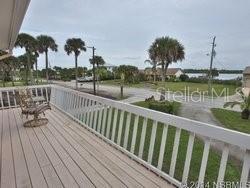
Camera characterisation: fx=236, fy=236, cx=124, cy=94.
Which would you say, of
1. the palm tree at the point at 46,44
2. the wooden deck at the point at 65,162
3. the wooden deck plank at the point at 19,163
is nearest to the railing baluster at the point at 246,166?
the wooden deck at the point at 65,162

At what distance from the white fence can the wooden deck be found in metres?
0.15

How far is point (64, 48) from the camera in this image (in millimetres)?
36469

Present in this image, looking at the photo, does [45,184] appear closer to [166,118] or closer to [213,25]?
[166,118]

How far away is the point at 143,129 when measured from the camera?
111 inches

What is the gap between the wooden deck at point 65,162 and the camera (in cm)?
252

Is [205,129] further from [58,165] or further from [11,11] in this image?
[11,11]

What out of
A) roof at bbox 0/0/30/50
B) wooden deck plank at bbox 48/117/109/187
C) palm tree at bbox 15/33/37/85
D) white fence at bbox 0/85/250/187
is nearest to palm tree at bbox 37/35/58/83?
palm tree at bbox 15/33/37/85

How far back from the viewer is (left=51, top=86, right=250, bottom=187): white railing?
5.95ft

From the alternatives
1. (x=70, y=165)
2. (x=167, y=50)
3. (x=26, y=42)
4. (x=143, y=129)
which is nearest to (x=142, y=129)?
(x=143, y=129)

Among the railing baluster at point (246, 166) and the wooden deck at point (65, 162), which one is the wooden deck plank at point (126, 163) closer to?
the wooden deck at point (65, 162)

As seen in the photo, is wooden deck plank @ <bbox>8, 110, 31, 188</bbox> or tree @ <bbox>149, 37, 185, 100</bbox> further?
tree @ <bbox>149, 37, 185, 100</bbox>

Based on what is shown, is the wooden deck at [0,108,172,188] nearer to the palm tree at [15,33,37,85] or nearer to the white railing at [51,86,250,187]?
the white railing at [51,86,250,187]

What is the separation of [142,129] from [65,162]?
42.6 inches

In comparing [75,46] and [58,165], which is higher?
[75,46]
